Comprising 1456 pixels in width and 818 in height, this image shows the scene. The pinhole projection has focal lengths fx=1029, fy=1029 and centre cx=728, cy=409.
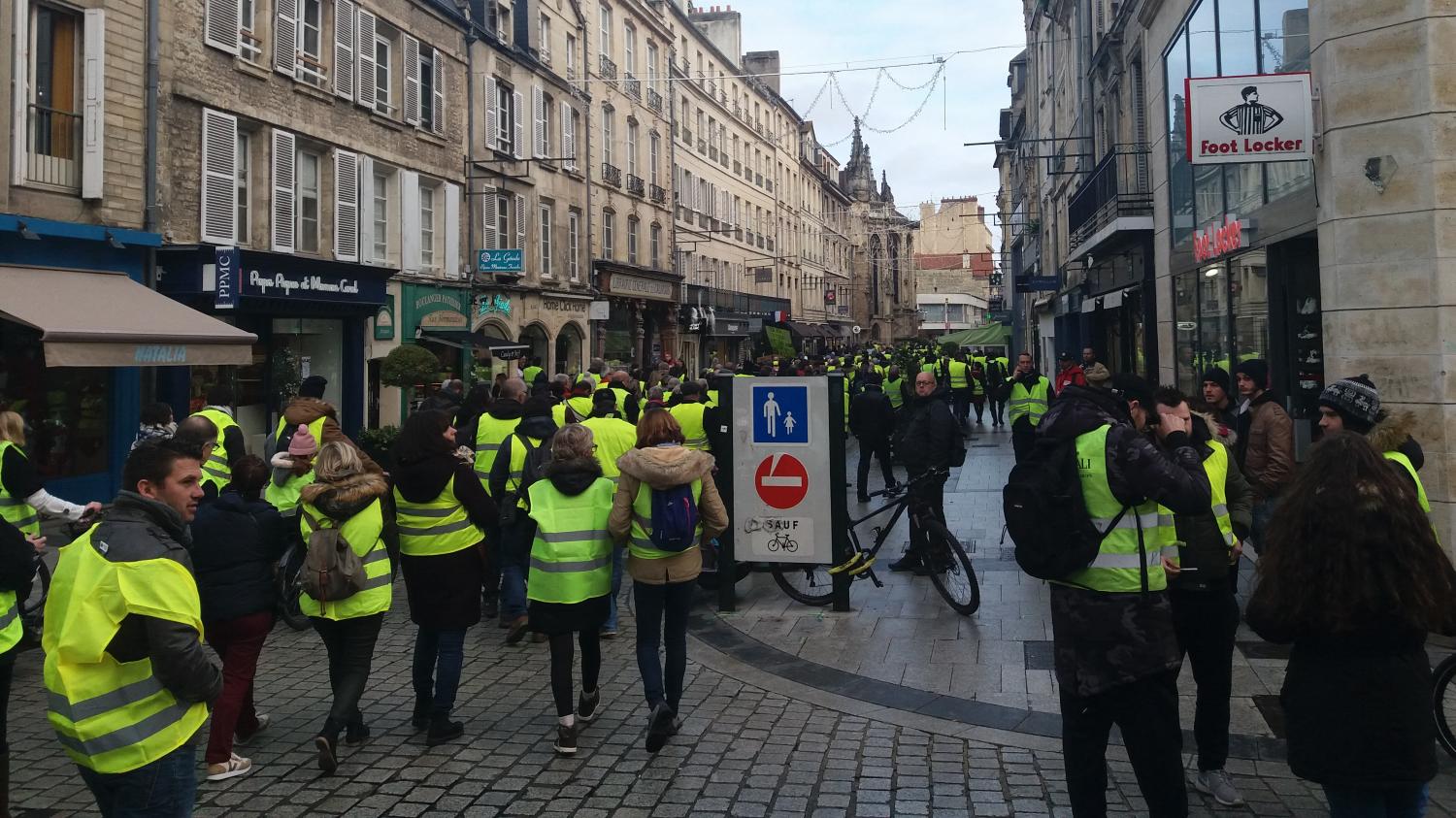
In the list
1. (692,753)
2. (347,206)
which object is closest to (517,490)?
(692,753)

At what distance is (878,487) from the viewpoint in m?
15.2

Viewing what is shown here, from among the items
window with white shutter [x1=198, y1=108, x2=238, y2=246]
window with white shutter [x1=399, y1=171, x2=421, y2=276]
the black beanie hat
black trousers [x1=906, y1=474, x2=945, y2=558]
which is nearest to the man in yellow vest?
the black beanie hat

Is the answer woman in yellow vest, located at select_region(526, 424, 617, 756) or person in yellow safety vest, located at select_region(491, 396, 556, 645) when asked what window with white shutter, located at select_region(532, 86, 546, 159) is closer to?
Answer: person in yellow safety vest, located at select_region(491, 396, 556, 645)

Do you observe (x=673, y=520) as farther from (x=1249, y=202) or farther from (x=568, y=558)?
(x=1249, y=202)

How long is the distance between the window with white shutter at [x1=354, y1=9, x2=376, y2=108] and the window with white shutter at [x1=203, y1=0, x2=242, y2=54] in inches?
116

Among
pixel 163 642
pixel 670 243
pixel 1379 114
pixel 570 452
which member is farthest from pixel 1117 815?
pixel 670 243

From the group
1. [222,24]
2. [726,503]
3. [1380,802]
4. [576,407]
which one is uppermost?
[222,24]

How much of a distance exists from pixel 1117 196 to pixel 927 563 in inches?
427

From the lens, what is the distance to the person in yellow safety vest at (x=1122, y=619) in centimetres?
368

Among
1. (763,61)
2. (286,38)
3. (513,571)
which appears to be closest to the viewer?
(513,571)

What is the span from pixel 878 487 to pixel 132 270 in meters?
10.8

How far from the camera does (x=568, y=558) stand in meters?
5.22

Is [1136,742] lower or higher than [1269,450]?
lower

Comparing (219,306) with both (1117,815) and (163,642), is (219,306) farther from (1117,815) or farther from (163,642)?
(1117,815)
